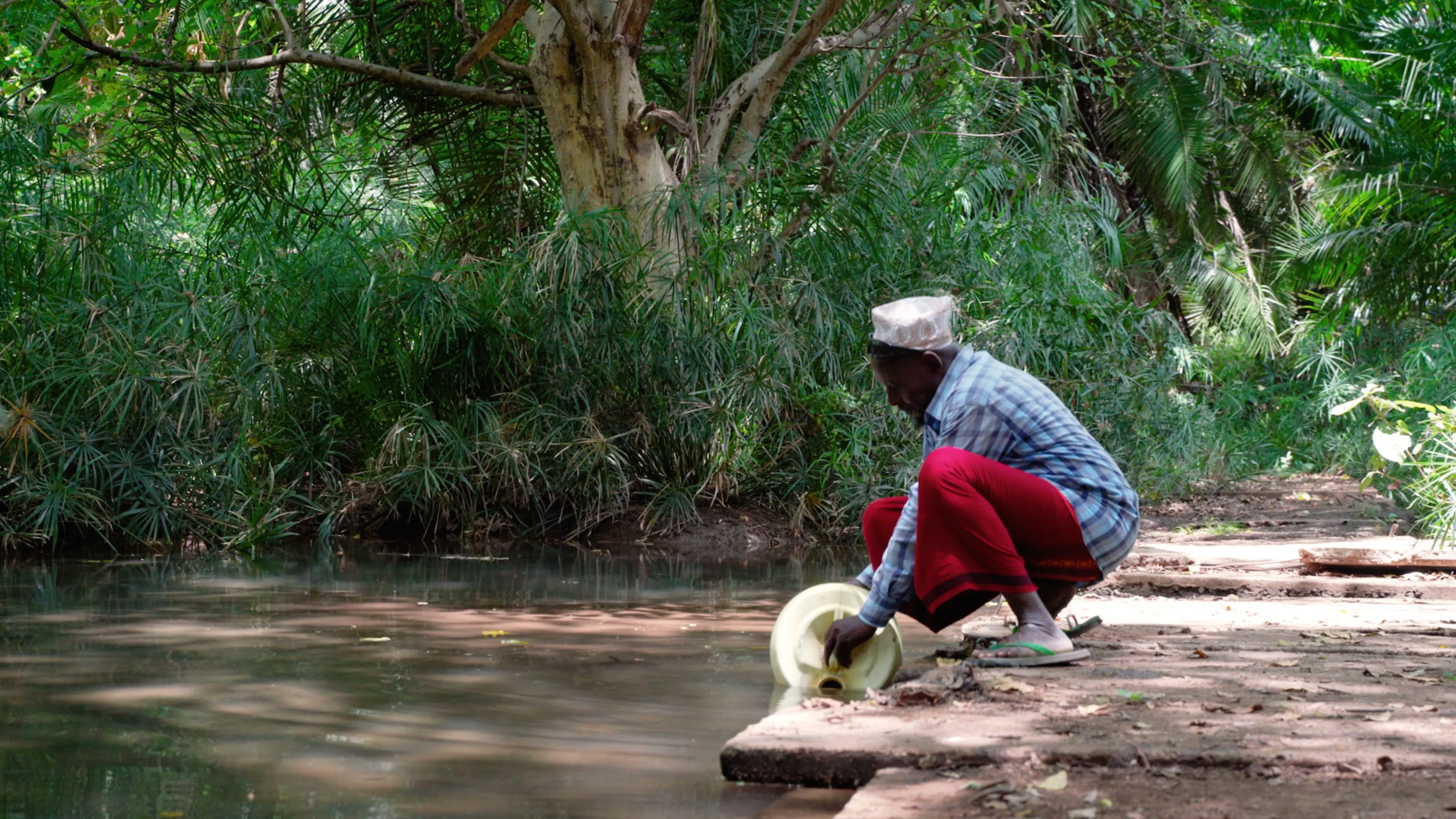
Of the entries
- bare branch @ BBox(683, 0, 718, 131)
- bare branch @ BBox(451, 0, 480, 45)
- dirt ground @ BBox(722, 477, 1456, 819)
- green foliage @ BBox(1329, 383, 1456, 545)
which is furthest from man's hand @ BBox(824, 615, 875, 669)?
bare branch @ BBox(451, 0, 480, 45)

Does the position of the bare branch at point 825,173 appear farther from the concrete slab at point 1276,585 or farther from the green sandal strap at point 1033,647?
the green sandal strap at point 1033,647

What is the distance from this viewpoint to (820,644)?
3547mm

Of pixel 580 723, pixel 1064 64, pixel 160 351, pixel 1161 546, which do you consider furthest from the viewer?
pixel 1064 64

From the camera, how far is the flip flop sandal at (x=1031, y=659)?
3.35 m

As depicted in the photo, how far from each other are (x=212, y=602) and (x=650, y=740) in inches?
124

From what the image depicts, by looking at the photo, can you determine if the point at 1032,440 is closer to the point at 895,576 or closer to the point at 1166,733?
the point at 895,576

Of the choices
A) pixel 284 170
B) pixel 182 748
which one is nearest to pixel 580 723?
pixel 182 748

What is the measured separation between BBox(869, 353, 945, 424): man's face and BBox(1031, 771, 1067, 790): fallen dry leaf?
145cm

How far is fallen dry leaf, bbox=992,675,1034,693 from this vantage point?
3.00 metres

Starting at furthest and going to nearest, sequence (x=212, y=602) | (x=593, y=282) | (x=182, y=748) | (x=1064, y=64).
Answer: (x=1064, y=64), (x=593, y=282), (x=212, y=602), (x=182, y=748)

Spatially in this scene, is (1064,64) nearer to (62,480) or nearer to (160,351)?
(160,351)

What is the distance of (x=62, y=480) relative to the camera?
24.0ft

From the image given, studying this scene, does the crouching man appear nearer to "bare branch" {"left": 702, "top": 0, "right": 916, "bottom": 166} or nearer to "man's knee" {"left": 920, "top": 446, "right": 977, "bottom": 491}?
"man's knee" {"left": 920, "top": 446, "right": 977, "bottom": 491}

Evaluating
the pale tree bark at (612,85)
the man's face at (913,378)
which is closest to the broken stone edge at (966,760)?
the man's face at (913,378)
